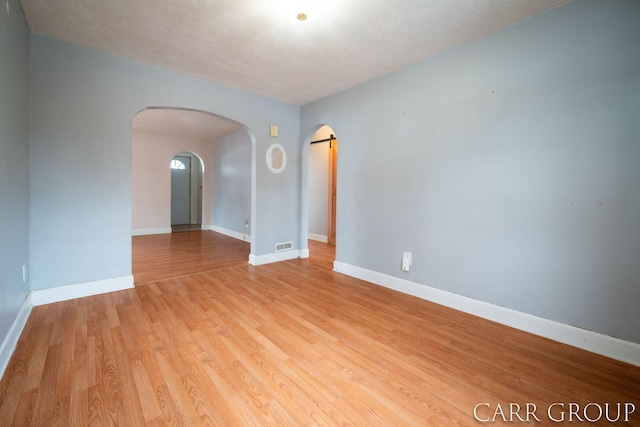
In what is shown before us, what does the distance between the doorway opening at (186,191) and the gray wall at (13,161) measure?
21.2 feet

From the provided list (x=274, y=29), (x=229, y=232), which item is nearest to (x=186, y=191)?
(x=229, y=232)

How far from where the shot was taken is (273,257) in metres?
4.22

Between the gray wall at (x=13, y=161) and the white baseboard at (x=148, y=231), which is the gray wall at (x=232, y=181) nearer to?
the white baseboard at (x=148, y=231)

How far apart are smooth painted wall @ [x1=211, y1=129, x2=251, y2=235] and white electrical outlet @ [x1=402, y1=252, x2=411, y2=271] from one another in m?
3.79

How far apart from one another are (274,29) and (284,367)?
2.65 meters

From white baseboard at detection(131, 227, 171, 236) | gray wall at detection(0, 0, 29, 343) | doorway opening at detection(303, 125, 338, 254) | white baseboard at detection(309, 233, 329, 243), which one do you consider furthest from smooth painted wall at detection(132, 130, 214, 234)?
gray wall at detection(0, 0, 29, 343)

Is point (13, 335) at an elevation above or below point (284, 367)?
above

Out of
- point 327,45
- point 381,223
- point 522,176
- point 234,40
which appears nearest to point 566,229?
point 522,176

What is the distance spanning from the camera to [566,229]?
1.97 meters

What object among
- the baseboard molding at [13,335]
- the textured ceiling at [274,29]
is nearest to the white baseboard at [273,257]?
the baseboard molding at [13,335]

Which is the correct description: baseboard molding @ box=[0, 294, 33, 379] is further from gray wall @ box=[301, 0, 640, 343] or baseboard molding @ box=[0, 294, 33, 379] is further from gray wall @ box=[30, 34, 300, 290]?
gray wall @ box=[301, 0, 640, 343]

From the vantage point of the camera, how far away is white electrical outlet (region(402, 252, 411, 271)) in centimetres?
293

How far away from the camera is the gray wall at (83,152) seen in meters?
2.47

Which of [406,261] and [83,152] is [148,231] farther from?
[406,261]
